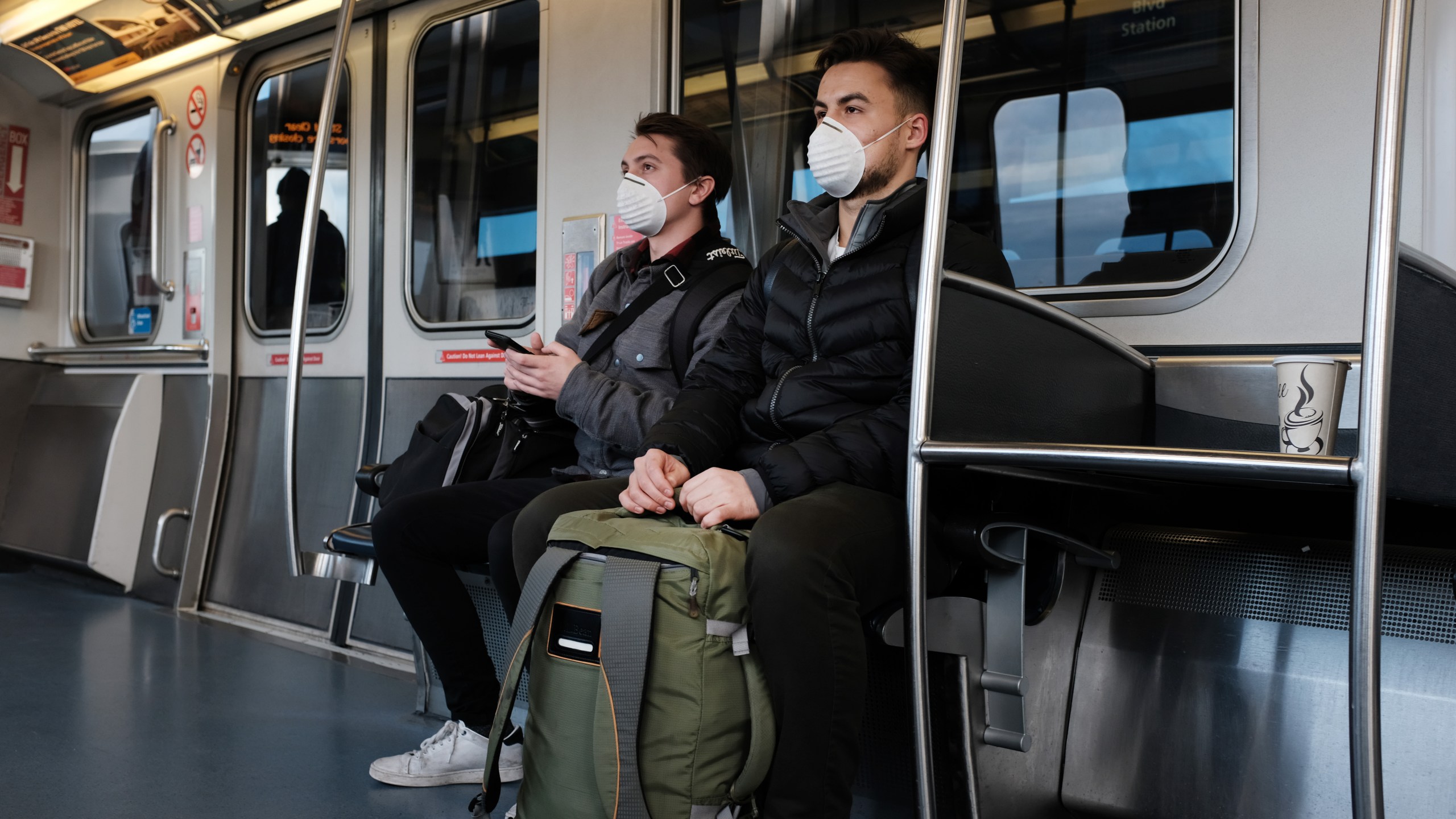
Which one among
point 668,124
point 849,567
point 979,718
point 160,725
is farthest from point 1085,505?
point 160,725

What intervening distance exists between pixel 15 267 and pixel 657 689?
523 cm

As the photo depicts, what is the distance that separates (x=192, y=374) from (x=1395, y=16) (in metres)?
4.70

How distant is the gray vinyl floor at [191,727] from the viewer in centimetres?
225

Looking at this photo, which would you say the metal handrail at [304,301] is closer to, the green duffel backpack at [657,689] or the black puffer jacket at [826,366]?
the black puffer jacket at [826,366]

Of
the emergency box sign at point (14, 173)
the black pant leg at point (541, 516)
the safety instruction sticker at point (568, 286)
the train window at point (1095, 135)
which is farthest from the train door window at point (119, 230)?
the train window at point (1095, 135)

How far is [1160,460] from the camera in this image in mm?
1219

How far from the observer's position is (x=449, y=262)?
12.2ft

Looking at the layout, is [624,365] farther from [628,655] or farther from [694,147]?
[628,655]

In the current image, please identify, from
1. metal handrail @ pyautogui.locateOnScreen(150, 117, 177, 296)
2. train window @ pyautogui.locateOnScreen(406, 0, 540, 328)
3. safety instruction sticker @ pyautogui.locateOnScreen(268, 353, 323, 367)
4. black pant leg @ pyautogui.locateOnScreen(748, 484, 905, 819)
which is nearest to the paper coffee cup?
black pant leg @ pyautogui.locateOnScreen(748, 484, 905, 819)

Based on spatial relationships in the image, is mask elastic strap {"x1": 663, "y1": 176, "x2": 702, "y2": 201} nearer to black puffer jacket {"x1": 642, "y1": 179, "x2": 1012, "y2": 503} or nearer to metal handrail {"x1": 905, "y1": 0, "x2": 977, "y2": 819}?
black puffer jacket {"x1": 642, "y1": 179, "x2": 1012, "y2": 503}

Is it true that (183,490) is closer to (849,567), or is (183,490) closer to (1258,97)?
(849,567)

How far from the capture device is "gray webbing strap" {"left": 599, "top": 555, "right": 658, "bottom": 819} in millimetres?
1498

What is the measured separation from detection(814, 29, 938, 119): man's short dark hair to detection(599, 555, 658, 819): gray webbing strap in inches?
42.8

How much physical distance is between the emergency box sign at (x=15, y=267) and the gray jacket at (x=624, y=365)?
4145mm
